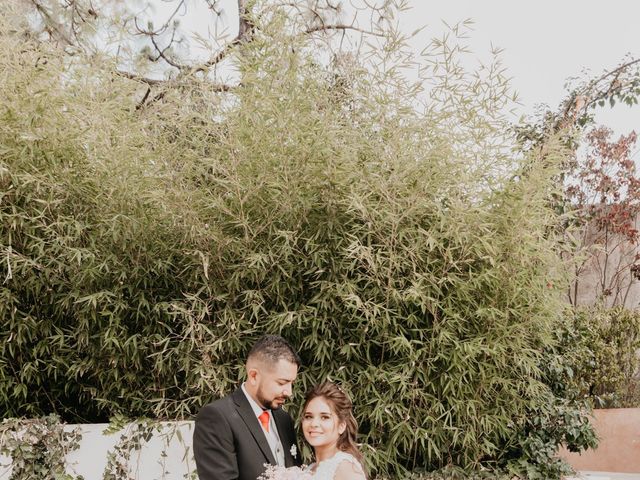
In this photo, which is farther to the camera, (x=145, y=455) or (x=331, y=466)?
(x=145, y=455)

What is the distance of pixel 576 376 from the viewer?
639 centimetres

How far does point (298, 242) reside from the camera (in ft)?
12.9

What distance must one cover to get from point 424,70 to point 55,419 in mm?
2693

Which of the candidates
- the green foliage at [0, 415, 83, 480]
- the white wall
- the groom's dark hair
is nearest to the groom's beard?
the groom's dark hair

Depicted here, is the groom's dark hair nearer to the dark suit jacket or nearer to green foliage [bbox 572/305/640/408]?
the dark suit jacket

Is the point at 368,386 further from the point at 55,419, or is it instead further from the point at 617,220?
the point at 617,220

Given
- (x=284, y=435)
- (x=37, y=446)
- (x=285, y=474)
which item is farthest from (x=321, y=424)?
(x=37, y=446)

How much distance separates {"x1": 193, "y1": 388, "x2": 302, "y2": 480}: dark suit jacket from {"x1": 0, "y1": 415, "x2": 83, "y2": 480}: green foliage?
5.31 feet

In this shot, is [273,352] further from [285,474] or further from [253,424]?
[285,474]

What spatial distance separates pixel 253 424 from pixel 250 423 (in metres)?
0.01

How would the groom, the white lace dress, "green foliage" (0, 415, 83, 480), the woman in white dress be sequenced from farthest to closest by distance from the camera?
1. "green foliage" (0, 415, 83, 480)
2. the woman in white dress
3. the white lace dress
4. the groom

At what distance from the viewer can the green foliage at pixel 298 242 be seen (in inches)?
149

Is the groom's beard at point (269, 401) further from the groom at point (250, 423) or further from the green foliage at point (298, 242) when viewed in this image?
the green foliage at point (298, 242)

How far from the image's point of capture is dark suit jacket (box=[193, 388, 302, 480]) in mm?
2590
